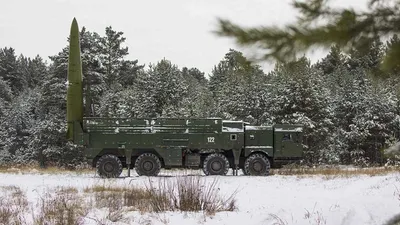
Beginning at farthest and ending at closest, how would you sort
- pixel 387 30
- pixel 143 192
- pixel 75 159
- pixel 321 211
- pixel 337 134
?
pixel 337 134, pixel 75 159, pixel 143 192, pixel 321 211, pixel 387 30

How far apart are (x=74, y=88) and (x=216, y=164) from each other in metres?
6.57

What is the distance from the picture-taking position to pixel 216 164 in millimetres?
18047

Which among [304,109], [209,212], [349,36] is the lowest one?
[209,212]

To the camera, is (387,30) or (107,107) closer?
(387,30)

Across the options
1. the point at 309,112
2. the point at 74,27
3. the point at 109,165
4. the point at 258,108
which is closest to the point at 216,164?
the point at 109,165

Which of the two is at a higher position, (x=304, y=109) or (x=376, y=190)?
(x=304, y=109)

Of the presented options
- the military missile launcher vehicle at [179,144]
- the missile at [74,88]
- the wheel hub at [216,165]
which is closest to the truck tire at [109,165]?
the military missile launcher vehicle at [179,144]

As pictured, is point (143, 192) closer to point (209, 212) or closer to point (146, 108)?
point (209, 212)

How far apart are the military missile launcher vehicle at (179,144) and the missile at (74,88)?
605mm

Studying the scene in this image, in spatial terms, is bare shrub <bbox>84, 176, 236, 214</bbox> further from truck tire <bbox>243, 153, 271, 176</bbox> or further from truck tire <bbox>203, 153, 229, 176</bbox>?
truck tire <bbox>243, 153, 271, 176</bbox>

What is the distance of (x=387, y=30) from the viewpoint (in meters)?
2.63

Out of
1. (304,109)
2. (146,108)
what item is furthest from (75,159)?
(304,109)

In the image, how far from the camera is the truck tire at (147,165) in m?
17.9

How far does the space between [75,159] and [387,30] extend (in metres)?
35.4
